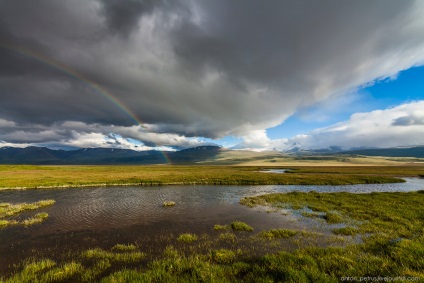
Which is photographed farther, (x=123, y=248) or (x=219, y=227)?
(x=219, y=227)

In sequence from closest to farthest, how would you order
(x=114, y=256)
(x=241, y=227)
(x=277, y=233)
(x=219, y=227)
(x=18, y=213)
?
1. (x=114, y=256)
2. (x=277, y=233)
3. (x=241, y=227)
4. (x=219, y=227)
5. (x=18, y=213)

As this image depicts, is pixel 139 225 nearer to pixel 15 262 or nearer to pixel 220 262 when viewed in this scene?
pixel 15 262

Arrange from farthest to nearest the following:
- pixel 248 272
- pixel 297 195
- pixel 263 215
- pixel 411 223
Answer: pixel 297 195 < pixel 263 215 < pixel 411 223 < pixel 248 272

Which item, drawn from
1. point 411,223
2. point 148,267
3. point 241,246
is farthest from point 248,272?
point 411,223

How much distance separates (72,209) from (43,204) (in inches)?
286

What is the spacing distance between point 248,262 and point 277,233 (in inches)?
291

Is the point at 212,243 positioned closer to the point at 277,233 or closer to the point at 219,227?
the point at 219,227

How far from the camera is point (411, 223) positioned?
72.9 ft

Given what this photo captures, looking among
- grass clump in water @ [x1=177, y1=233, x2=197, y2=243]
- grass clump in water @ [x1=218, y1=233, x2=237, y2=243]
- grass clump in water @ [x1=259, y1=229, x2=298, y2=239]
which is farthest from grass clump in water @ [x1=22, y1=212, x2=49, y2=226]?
grass clump in water @ [x1=259, y1=229, x2=298, y2=239]

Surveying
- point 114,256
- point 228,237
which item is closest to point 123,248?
point 114,256

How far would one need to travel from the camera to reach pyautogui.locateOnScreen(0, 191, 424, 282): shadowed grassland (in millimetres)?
11328

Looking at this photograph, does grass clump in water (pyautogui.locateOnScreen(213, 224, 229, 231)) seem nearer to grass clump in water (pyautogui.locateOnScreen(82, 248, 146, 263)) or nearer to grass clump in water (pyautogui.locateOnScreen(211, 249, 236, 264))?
grass clump in water (pyautogui.locateOnScreen(211, 249, 236, 264))

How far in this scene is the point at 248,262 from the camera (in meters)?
14.2

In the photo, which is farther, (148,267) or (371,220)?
(371,220)
